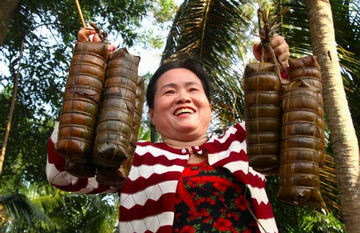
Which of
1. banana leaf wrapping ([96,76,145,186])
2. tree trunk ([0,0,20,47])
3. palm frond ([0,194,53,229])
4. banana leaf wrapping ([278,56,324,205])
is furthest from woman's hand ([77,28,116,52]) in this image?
palm frond ([0,194,53,229])

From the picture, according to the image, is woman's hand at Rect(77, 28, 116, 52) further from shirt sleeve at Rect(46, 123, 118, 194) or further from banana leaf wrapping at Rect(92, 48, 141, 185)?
shirt sleeve at Rect(46, 123, 118, 194)

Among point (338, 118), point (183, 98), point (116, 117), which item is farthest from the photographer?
point (338, 118)

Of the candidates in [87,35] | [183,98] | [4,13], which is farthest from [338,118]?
[4,13]

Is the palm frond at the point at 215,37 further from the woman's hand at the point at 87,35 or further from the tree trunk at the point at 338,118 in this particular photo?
the woman's hand at the point at 87,35

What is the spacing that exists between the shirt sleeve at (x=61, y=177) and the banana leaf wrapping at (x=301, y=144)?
3.03 feet

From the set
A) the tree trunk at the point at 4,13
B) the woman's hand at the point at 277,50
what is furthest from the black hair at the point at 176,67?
the tree trunk at the point at 4,13

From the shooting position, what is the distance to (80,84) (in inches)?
70.8

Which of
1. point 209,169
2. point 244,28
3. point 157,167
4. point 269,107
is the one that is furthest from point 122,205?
point 244,28

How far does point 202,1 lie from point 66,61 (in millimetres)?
2489

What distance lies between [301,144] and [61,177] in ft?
3.68

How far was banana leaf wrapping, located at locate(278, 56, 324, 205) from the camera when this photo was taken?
1713mm

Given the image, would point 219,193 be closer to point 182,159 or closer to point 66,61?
point 182,159

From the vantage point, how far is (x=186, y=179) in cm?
228

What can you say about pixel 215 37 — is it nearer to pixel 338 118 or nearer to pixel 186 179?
pixel 338 118
